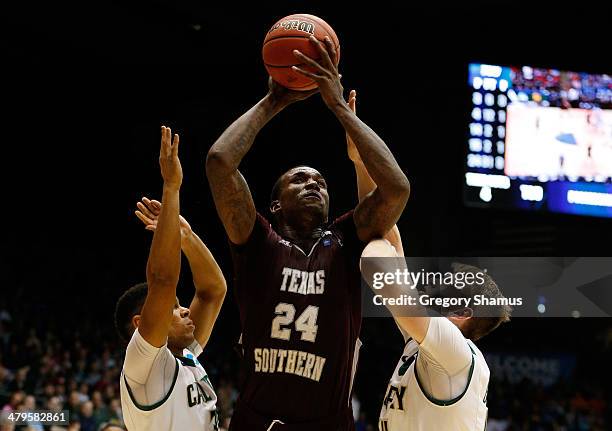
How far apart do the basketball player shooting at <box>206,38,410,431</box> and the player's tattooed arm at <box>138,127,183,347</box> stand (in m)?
0.29

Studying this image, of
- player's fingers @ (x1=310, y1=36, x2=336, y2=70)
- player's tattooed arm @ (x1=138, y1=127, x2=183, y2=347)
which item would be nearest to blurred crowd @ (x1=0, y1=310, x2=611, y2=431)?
player's tattooed arm @ (x1=138, y1=127, x2=183, y2=347)

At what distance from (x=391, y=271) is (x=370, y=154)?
436mm

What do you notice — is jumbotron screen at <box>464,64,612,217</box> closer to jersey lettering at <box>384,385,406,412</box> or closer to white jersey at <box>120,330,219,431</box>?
jersey lettering at <box>384,385,406,412</box>

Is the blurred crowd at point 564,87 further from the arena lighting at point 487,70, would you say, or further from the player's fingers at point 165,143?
the player's fingers at point 165,143

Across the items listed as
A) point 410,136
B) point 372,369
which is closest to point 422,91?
point 410,136

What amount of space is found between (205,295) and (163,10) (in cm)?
867

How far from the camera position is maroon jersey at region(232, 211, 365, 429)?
326 centimetres

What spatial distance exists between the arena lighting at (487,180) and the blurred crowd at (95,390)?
3.77 m

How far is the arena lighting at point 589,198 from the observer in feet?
35.1

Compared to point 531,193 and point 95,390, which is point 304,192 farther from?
point 95,390

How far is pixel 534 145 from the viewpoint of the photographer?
10656mm

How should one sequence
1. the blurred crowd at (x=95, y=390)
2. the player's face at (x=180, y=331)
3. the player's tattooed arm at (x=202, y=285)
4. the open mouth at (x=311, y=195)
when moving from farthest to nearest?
1. the blurred crowd at (x=95, y=390)
2. the player's tattooed arm at (x=202, y=285)
3. the player's face at (x=180, y=331)
4. the open mouth at (x=311, y=195)

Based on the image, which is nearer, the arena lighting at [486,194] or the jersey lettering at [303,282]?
the jersey lettering at [303,282]

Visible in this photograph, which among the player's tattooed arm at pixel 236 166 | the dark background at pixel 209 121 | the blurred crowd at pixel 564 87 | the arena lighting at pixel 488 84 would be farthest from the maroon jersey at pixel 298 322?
the blurred crowd at pixel 564 87
